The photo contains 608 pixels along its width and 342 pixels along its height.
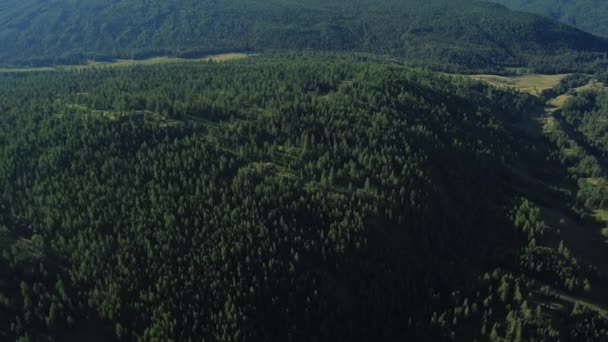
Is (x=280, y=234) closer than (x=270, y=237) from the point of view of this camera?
No

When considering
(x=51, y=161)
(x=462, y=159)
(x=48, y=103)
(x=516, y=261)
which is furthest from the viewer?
(x=48, y=103)

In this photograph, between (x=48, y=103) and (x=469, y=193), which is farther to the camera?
(x=48, y=103)

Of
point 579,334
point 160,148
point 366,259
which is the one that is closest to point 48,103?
point 160,148

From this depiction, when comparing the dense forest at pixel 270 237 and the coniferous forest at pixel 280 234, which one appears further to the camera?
the coniferous forest at pixel 280 234

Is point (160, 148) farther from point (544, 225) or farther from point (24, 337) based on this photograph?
point (544, 225)

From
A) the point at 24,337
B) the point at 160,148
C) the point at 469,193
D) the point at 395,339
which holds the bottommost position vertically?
the point at 395,339

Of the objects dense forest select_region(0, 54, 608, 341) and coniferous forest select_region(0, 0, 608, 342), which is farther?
coniferous forest select_region(0, 0, 608, 342)

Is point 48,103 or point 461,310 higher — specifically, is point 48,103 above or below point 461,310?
above

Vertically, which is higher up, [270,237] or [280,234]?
[280,234]
